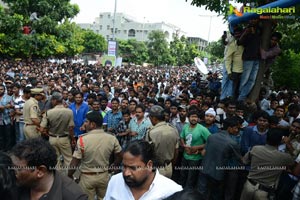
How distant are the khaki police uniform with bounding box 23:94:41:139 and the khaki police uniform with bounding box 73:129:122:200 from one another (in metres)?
2.34

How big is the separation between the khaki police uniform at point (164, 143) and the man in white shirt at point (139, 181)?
1.91 meters

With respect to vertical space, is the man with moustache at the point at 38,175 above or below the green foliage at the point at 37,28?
below

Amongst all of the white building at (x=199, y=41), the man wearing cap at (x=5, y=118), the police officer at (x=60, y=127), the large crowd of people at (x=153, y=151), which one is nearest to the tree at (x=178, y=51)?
the white building at (x=199, y=41)

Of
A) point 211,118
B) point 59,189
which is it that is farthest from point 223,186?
point 59,189

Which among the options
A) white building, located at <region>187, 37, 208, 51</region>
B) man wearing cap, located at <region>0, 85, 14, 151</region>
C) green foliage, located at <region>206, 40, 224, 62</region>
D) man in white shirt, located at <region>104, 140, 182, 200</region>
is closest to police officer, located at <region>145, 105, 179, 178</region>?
man in white shirt, located at <region>104, 140, 182, 200</region>

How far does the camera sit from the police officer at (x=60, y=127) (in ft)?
17.3

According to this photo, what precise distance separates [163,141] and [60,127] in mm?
2016

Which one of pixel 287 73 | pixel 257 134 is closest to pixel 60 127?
pixel 257 134

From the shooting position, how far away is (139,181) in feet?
7.55

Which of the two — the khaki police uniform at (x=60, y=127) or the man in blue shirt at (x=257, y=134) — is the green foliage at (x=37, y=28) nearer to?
the khaki police uniform at (x=60, y=127)

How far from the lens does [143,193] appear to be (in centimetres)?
235

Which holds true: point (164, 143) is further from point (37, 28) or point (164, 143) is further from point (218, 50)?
point (37, 28)

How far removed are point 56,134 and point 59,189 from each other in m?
3.29

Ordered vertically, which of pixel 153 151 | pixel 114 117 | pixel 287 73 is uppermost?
pixel 287 73
